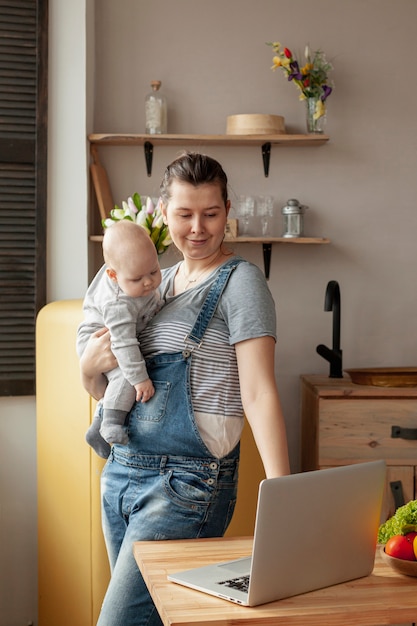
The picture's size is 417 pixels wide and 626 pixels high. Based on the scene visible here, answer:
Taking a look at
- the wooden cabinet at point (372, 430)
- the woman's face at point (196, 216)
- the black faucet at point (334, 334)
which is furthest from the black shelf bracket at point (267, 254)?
the woman's face at point (196, 216)

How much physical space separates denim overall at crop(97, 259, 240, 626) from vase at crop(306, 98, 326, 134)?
1.94 metres

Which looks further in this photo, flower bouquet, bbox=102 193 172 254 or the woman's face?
flower bouquet, bbox=102 193 172 254

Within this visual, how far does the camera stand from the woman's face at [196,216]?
5.81ft

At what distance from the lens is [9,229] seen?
3361 mm

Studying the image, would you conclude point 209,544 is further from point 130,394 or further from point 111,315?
point 111,315

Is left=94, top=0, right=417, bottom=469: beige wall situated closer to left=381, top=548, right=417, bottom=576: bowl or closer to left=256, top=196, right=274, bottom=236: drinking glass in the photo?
left=256, top=196, right=274, bottom=236: drinking glass

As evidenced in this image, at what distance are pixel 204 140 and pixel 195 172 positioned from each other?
184 cm

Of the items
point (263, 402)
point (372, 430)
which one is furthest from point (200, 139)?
point (263, 402)

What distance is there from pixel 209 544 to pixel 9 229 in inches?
81.0

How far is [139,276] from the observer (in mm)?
1869

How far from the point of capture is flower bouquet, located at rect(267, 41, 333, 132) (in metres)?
3.52

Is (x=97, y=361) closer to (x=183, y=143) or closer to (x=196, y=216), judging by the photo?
(x=196, y=216)

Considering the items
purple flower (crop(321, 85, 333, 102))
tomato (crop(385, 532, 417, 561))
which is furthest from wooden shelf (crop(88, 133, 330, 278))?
tomato (crop(385, 532, 417, 561))

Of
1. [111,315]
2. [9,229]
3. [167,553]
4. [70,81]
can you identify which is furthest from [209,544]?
[70,81]
